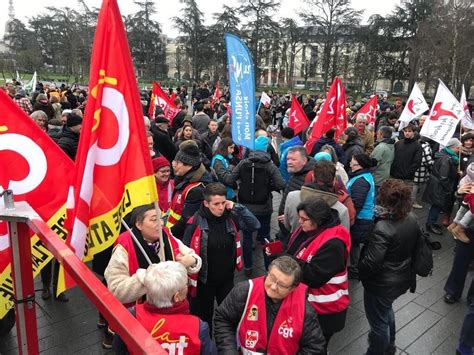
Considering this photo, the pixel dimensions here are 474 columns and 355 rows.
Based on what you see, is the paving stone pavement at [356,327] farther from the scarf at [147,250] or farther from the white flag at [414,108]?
the white flag at [414,108]

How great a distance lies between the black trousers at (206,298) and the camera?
361cm

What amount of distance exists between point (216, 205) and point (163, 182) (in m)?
1.25

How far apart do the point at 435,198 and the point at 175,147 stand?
4712 mm

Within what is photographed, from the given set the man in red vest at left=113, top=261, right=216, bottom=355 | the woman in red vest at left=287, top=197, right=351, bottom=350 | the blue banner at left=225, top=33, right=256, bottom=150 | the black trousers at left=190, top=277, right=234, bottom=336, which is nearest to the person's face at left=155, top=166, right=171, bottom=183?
the blue banner at left=225, top=33, right=256, bottom=150

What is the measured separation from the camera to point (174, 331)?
197 centimetres

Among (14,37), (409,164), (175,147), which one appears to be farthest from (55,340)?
(14,37)

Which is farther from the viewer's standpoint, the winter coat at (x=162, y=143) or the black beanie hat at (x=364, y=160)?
the winter coat at (x=162, y=143)

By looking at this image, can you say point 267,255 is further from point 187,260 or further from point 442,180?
point 442,180

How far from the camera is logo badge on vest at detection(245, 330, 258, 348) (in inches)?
93.7

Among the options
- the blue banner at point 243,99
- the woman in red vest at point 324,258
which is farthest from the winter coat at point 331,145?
the woman in red vest at point 324,258

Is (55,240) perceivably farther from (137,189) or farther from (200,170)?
(200,170)

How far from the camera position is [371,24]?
47438 mm

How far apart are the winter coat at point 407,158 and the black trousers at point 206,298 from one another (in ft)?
15.9

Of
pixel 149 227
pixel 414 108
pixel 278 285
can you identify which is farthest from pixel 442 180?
pixel 149 227
